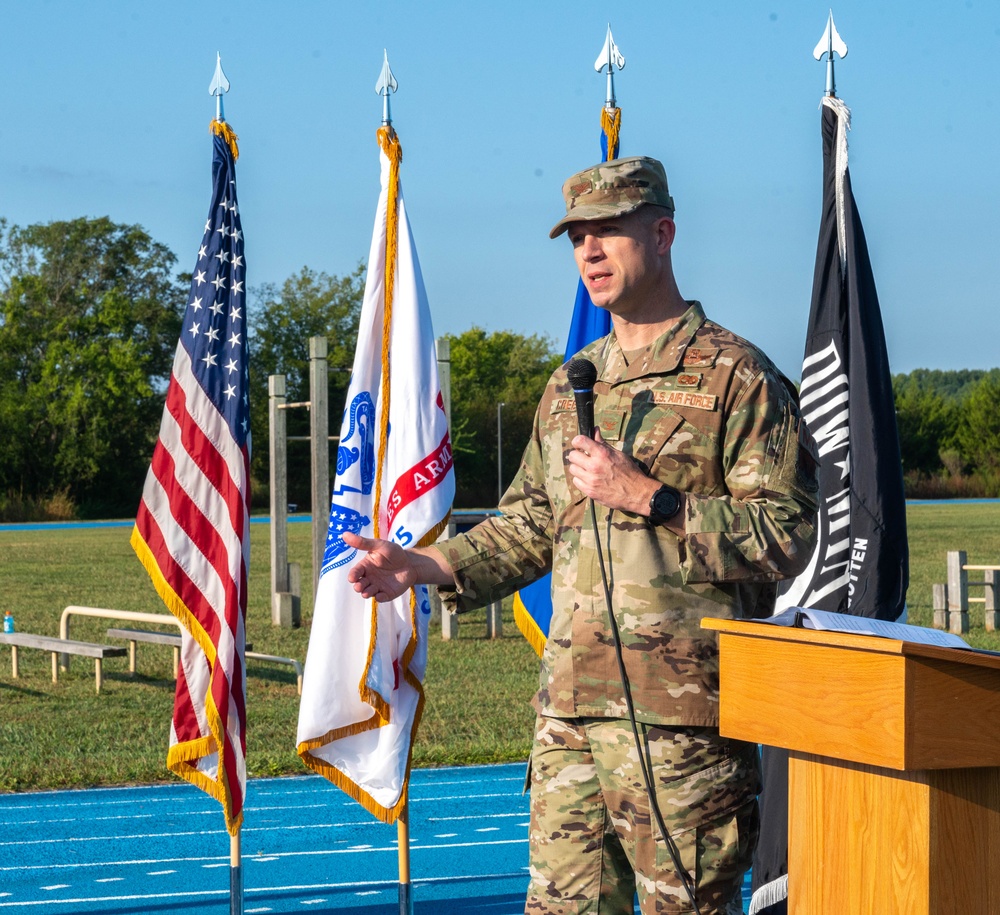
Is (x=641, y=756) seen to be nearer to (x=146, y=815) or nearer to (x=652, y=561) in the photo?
(x=652, y=561)

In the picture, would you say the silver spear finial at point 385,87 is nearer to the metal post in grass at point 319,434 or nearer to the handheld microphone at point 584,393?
the handheld microphone at point 584,393

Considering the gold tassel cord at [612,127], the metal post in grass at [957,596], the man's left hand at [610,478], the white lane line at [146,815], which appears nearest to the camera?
the man's left hand at [610,478]

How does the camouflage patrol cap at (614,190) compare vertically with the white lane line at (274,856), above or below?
above

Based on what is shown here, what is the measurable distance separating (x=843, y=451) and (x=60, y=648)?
29.3ft

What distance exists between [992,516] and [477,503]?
83.9 feet

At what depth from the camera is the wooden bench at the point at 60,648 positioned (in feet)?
37.7

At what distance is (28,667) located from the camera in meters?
13.3

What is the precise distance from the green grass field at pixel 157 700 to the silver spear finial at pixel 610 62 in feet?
15.0

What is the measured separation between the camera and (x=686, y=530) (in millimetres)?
3074

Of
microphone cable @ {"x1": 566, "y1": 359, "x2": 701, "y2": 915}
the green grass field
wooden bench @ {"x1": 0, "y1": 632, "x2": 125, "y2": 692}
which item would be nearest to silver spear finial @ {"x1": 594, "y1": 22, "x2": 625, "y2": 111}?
microphone cable @ {"x1": 566, "y1": 359, "x2": 701, "y2": 915}

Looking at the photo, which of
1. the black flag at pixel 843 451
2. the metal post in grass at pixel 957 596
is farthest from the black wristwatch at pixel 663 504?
the metal post in grass at pixel 957 596

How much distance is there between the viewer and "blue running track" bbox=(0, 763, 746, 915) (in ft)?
18.9

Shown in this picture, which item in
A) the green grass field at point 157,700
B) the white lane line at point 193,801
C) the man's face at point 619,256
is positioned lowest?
the white lane line at point 193,801

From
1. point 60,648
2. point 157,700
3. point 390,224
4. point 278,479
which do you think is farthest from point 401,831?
point 278,479
